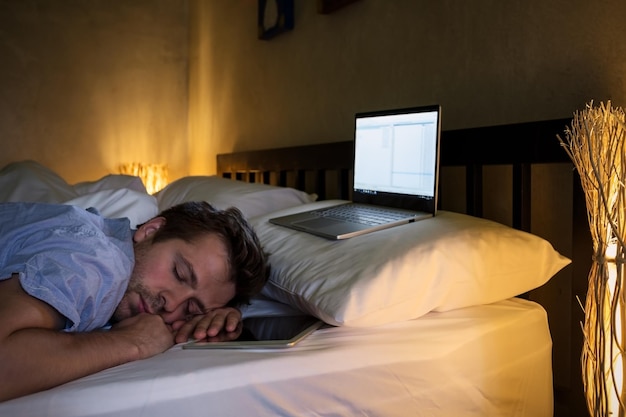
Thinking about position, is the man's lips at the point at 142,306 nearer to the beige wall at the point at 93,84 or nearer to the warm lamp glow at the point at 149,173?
the warm lamp glow at the point at 149,173

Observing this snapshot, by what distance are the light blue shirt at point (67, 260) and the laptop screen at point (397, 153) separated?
2.11 ft

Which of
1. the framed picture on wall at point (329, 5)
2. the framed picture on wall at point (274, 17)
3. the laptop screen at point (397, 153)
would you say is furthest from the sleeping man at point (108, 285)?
the framed picture on wall at point (274, 17)

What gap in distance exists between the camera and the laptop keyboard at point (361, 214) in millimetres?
1132

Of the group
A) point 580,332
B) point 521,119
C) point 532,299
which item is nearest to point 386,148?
point 521,119

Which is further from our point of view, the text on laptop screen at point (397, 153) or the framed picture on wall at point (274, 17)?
the framed picture on wall at point (274, 17)

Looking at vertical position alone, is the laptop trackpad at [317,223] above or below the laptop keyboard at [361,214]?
below

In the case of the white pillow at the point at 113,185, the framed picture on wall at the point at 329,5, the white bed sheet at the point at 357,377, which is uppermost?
the framed picture on wall at the point at 329,5

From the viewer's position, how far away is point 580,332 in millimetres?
1004

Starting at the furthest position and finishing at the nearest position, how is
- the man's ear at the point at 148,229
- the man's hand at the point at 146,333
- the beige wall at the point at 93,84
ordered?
the beige wall at the point at 93,84
the man's ear at the point at 148,229
the man's hand at the point at 146,333

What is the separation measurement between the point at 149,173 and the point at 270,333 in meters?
2.53

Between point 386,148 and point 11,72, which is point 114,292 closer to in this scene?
point 386,148

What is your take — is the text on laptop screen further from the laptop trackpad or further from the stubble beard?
the stubble beard

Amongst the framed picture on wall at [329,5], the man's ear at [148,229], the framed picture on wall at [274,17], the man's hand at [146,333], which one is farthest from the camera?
the framed picture on wall at [274,17]

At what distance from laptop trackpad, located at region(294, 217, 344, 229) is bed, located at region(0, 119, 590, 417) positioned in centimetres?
3
